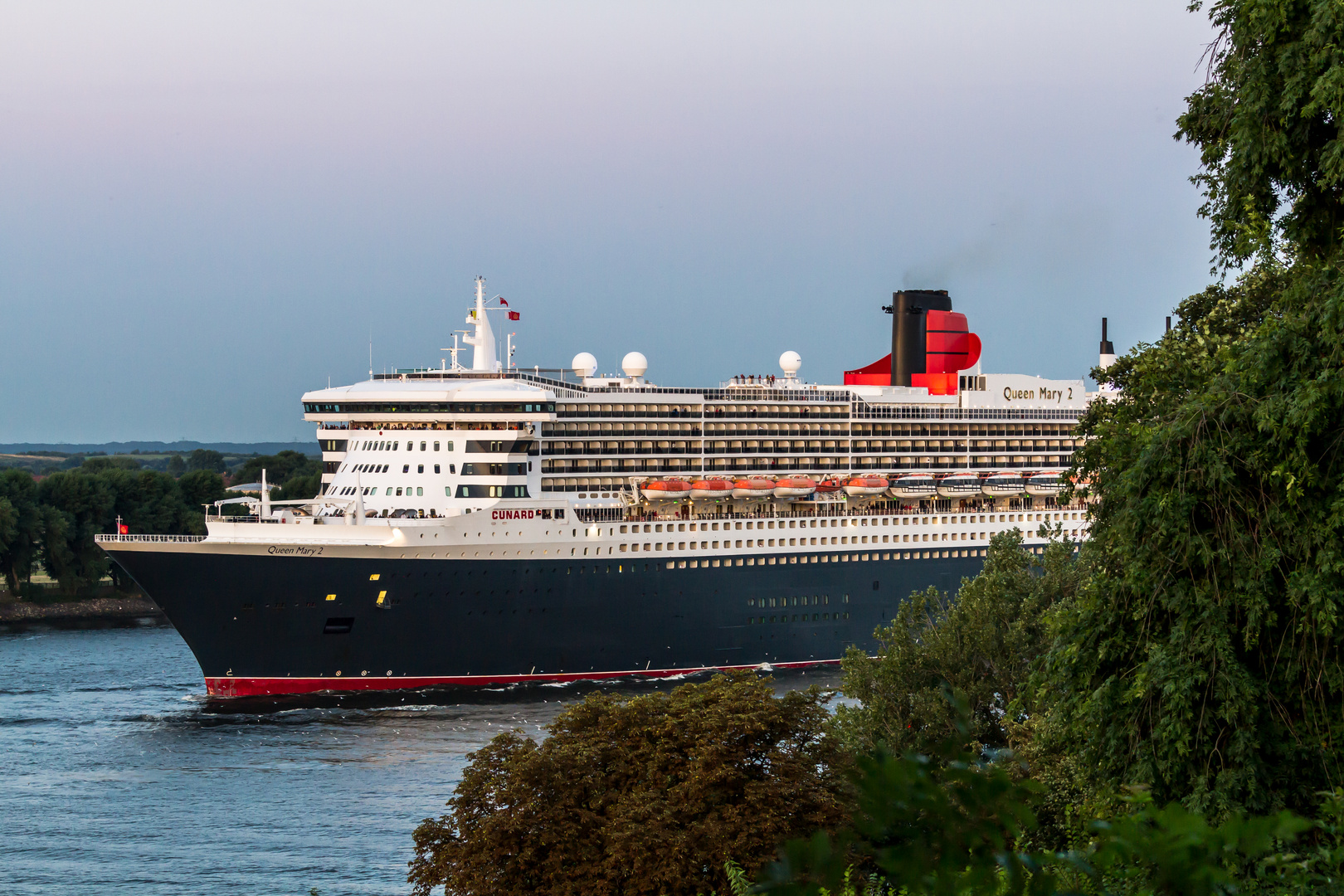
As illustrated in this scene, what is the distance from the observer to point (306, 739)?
35.2 meters

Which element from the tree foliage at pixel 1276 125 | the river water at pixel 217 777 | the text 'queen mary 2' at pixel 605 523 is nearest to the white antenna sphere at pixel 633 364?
the text 'queen mary 2' at pixel 605 523

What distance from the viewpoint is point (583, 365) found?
4800 cm

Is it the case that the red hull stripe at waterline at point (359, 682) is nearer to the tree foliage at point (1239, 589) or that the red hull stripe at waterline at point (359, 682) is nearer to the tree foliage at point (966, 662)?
the tree foliage at point (966, 662)

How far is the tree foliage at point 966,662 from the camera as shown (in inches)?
936

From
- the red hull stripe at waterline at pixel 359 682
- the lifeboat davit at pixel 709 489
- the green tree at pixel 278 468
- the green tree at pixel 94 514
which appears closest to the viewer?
the red hull stripe at waterline at pixel 359 682

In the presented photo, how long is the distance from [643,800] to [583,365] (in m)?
31.8

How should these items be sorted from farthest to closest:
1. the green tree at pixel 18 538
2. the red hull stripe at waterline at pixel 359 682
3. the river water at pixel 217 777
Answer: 1. the green tree at pixel 18 538
2. the red hull stripe at waterline at pixel 359 682
3. the river water at pixel 217 777

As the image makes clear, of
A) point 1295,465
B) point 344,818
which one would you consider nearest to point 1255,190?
point 1295,465

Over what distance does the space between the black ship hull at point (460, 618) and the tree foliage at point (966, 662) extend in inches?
612

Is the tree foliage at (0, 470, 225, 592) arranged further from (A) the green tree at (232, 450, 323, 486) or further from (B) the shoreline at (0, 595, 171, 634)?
(A) the green tree at (232, 450, 323, 486)

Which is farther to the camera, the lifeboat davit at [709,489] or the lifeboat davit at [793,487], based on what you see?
the lifeboat davit at [793,487]

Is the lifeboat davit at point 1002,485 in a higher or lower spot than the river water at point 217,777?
higher

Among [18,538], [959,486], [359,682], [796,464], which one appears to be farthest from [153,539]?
[18,538]

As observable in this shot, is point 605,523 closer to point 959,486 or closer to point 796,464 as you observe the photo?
point 796,464
